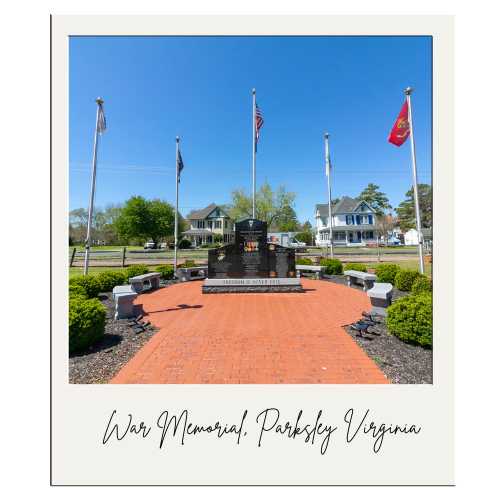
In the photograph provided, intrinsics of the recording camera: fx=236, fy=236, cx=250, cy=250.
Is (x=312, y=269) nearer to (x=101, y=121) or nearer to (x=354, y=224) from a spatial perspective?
(x=101, y=121)

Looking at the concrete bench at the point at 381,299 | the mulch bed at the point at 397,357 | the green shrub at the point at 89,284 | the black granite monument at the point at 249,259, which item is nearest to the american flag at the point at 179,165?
the black granite monument at the point at 249,259

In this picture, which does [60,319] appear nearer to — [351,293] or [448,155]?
[448,155]

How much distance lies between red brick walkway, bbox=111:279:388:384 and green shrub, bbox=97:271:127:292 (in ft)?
7.57

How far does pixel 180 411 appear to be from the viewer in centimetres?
269

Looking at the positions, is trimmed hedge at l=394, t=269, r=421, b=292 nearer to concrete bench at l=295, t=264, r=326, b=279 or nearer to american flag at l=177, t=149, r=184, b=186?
concrete bench at l=295, t=264, r=326, b=279

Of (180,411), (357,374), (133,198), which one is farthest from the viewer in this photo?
(133,198)

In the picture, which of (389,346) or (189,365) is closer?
(189,365)

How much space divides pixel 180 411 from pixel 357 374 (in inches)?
99.5

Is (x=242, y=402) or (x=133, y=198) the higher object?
(x=133, y=198)

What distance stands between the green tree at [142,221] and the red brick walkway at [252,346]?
42311mm

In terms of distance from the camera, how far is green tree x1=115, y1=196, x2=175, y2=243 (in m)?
45.3

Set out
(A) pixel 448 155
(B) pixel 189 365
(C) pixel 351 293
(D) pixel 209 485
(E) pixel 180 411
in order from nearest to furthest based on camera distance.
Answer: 1. (D) pixel 209 485
2. (E) pixel 180 411
3. (A) pixel 448 155
4. (B) pixel 189 365
5. (C) pixel 351 293

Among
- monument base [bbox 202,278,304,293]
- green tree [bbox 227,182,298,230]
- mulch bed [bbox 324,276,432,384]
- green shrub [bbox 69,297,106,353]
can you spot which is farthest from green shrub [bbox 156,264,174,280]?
green tree [bbox 227,182,298,230]

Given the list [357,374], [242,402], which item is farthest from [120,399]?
[357,374]
